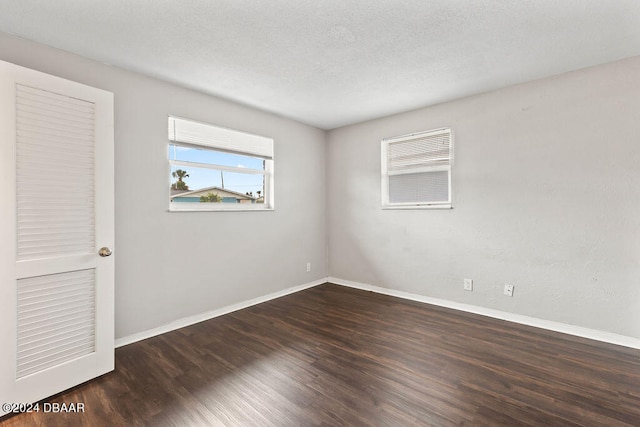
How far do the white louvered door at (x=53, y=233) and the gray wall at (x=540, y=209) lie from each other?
10.6 ft

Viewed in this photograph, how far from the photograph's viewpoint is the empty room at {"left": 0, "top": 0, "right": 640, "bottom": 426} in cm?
177

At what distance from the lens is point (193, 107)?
3012 mm

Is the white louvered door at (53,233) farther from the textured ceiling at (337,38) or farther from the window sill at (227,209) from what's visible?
the window sill at (227,209)

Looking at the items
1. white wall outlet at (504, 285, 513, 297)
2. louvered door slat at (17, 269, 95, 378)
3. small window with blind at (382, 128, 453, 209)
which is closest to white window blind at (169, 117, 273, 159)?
louvered door slat at (17, 269, 95, 378)

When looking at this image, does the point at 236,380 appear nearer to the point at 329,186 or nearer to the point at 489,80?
the point at 329,186

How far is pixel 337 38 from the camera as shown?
2111 mm

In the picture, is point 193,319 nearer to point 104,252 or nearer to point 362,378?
point 104,252

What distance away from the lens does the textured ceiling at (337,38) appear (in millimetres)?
1791

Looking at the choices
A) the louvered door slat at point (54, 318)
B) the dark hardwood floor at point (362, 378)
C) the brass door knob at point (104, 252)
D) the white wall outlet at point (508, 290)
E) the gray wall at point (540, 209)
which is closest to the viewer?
the dark hardwood floor at point (362, 378)

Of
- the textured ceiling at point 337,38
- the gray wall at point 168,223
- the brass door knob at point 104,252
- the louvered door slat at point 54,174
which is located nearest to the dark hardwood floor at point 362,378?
the gray wall at point 168,223

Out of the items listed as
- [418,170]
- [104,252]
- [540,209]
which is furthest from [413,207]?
[104,252]

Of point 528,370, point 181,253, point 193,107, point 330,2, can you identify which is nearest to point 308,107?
point 193,107

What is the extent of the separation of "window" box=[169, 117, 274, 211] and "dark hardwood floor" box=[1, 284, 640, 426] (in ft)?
4.50

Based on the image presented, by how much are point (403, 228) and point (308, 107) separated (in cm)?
202
